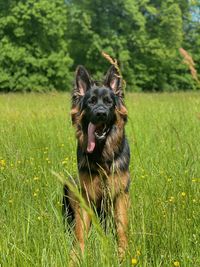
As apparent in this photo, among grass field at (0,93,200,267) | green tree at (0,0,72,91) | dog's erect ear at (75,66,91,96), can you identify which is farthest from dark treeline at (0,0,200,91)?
dog's erect ear at (75,66,91,96)

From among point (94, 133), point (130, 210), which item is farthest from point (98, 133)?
point (130, 210)

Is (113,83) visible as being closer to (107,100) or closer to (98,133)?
(107,100)

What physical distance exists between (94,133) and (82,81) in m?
0.50

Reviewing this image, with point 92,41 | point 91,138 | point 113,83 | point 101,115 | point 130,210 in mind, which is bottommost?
point 130,210

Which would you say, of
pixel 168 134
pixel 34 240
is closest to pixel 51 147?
pixel 168 134

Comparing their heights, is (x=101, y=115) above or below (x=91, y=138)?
above

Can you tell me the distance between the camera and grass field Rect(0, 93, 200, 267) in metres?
1.85

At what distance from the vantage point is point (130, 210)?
2293mm

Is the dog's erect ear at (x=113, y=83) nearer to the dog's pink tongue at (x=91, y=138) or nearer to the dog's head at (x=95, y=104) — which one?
the dog's head at (x=95, y=104)

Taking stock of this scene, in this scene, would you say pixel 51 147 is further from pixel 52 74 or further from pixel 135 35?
pixel 135 35

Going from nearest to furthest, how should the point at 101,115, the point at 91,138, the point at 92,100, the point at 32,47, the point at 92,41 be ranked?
the point at 101,115, the point at 91,138, the point at 92,100, the point at 32,47, the point at 92,41

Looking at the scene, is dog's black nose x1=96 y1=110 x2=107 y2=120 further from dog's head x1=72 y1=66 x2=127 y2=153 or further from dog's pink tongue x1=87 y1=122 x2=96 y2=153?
dog's pink tongue x1=87 y1=122 x2=96 y2=153

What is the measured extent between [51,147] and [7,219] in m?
2.23

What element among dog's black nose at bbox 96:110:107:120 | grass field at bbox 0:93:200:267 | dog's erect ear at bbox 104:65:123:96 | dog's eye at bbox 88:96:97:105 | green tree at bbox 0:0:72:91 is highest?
green tree at bbox 0:0:72:91
